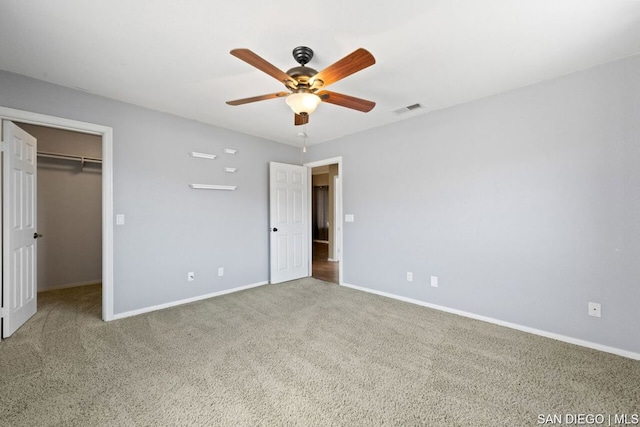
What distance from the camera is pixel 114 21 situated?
1.77 metres

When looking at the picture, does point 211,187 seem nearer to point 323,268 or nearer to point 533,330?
point 323,268

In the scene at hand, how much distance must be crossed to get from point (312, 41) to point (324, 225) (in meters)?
7.50

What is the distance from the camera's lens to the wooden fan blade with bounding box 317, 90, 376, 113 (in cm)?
207

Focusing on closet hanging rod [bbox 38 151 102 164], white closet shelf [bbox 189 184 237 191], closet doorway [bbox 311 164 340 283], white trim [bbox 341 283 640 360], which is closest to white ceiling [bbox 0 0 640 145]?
white closet shelf [bbox 189 184 237 191]

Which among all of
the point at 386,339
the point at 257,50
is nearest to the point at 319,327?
the point at 386,339

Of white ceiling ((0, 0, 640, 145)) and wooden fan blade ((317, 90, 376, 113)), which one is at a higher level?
white ceiling ((0, 0, 640, 145))

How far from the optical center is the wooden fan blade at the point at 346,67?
1.57 metres

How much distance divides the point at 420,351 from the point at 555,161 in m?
2.15

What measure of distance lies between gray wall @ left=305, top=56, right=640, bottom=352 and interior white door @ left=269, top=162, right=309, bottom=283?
148 cm

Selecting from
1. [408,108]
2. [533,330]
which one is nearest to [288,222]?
[408,108]

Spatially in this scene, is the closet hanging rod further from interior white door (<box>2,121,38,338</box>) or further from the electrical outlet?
the electrical outlet

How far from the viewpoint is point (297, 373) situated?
1.99m

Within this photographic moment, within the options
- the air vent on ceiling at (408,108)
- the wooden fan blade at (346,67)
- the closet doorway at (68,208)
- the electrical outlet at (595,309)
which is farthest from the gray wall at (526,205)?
the closet doorway at (68,208)

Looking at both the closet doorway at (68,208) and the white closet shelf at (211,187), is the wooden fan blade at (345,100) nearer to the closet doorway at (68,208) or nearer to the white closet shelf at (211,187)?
the white closet shelf at (211,187)
